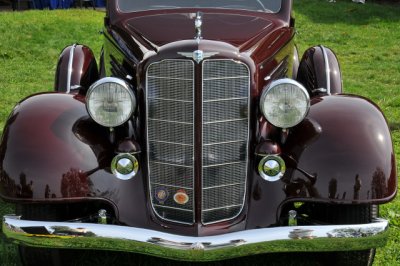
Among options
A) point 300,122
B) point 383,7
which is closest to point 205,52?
point 300,122

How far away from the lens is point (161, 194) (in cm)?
326

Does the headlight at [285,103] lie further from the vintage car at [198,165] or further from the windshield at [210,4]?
the windshield at [210,4]

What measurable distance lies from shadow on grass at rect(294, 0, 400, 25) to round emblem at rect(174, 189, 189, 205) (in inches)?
466

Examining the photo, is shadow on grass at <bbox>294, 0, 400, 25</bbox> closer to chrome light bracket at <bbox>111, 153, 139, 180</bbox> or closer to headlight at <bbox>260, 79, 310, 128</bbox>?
headlight at <bbox>260, 79, 310, 128</bbox>

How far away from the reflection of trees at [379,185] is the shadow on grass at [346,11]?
11.7 metres

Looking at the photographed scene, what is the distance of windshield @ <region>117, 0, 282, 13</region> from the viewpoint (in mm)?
4254

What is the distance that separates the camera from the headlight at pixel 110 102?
3129mm

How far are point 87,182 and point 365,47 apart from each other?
371 inches

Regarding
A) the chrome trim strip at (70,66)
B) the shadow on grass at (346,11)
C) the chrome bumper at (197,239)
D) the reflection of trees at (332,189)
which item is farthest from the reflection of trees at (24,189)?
the shadow on grass at (346,11)

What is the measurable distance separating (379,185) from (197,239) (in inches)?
37.0

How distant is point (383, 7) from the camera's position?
16.4m

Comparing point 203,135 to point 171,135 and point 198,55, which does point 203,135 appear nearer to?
point 171,135

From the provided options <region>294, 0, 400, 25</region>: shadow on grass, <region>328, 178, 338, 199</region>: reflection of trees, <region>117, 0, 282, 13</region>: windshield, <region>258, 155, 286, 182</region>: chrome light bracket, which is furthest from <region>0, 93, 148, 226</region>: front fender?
<region>294, 0, 400, 25</region>: shadow on grass

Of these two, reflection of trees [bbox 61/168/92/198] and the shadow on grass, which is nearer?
reflection of trees [bbox 61/168/92/198]
